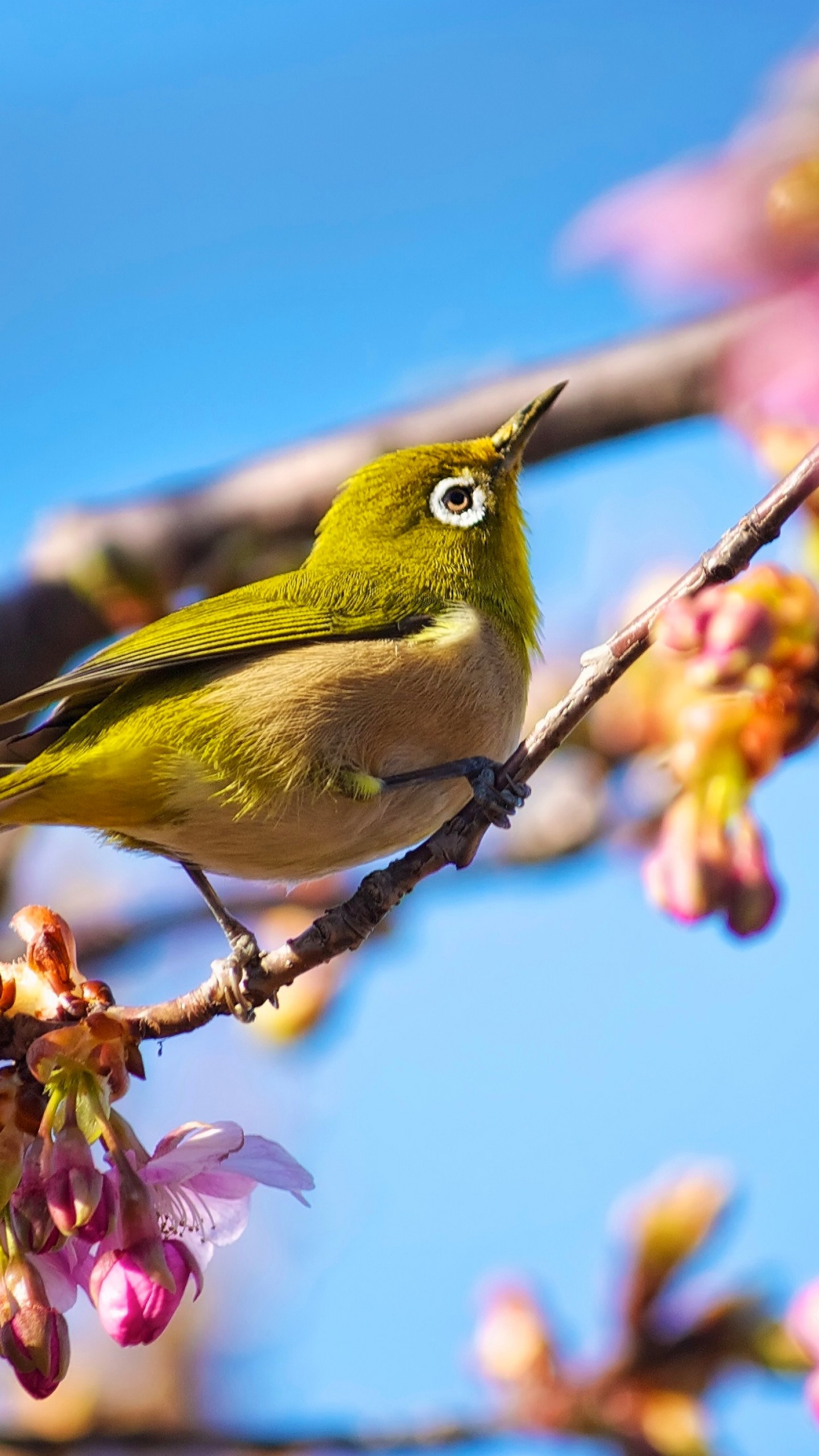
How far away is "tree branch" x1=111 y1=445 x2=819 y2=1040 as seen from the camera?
1.94 m

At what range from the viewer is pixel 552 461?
391 cm

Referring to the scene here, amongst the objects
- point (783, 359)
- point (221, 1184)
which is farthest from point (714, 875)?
point (783, 359)

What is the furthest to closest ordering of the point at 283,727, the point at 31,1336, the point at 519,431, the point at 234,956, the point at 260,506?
the point at 260,506
the point at 519,431
the point at 283,727
the point at 234,956
the point at 31,1336

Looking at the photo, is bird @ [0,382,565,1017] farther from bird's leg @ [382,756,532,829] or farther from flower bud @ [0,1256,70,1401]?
flower bud @ [0,1256,70,1401]

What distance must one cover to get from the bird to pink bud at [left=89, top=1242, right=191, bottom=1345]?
0.67m

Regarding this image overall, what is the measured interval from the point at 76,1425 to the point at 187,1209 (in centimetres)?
171

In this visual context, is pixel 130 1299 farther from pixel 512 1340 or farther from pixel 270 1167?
pixel 512 1340

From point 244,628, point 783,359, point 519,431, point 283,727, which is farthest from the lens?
point 519,431

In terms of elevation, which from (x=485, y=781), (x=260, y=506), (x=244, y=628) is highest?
(x=260, y=506)

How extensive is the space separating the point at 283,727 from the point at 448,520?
0.92m

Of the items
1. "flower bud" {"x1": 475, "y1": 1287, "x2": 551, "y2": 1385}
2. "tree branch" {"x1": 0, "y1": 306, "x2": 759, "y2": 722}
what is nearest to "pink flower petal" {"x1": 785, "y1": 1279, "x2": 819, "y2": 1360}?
"flower bud" {"x1": 475, "y1": 1287, "x2": 551, "y2": 1385}

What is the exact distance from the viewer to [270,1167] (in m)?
2.14

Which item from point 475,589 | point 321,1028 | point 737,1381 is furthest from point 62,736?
point 737,1381

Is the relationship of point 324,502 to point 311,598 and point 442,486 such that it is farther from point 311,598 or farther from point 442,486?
point 311,598
